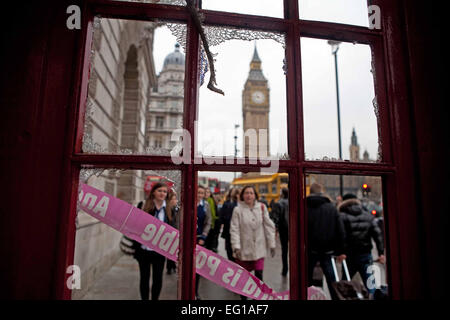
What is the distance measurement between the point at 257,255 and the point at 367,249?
57.9 inches

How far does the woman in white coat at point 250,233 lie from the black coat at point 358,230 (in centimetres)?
103

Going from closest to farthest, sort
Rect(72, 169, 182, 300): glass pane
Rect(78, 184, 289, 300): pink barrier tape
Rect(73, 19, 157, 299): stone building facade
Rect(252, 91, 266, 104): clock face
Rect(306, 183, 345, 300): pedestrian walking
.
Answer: Rect(78, 184, 289, 300): pink barrier tape < Rect(72, 169, 182, 300): glass pane < Rect(306, 183, 345, 300): pedestrian walking < Rect(73, 19, 157, 299): stone building facade < Rect(252, 91, 266, 104): clock face

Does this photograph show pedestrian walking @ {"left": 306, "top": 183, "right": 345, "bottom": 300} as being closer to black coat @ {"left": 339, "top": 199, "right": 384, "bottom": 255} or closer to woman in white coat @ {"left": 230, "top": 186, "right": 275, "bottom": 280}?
black coat @ {"left": 339, "top": 199, "right": 384, "bottom": 255}

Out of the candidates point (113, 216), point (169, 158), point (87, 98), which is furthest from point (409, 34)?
point (113, 216)

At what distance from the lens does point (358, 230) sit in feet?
12.4

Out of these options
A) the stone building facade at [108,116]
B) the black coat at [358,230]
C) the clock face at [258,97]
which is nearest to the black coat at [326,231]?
the black coat at [358,230]

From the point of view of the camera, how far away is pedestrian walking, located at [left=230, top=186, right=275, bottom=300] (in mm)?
3752

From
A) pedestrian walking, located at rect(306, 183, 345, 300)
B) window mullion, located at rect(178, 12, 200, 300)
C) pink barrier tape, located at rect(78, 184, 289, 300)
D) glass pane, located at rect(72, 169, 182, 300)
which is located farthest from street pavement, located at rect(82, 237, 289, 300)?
window mullion, located at rect(178, 12, 200, 300)

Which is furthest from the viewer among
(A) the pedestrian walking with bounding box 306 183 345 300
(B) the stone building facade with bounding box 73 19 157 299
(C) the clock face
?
(C) the clock face

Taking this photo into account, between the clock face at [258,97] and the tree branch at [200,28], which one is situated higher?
the clock face at [258,97]

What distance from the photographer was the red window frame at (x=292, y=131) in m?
0.91

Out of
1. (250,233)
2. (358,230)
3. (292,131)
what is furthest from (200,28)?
(358,230)

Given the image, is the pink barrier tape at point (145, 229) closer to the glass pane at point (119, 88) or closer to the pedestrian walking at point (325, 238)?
the glass pane at point (119, 88)

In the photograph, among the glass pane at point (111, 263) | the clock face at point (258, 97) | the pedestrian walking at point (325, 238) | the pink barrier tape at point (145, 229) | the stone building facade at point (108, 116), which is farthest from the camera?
the clock face at point (258, 97)
